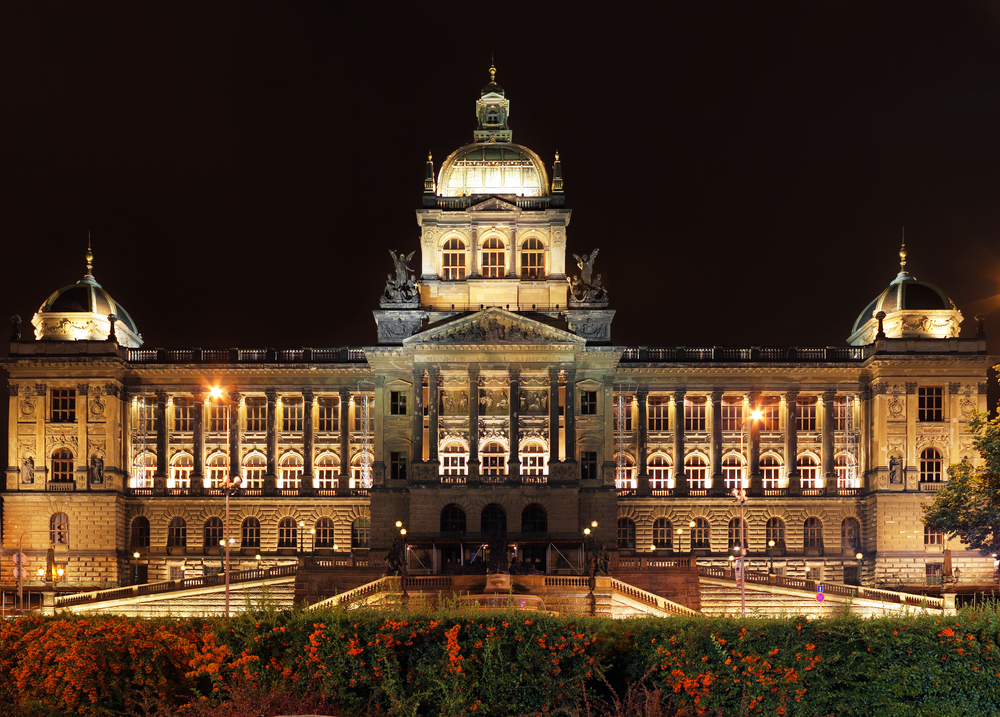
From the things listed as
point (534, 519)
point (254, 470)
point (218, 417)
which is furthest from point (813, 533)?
point (218, 417)

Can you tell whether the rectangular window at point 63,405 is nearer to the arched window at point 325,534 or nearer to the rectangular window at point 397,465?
the arched window at point 325,534

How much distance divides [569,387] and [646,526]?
495 inches

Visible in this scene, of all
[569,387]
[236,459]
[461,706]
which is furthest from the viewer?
[236,459]

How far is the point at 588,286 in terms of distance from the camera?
99688mm

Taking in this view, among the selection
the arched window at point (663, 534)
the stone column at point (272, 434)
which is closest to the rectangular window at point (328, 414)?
the stone column at point (272, 434)

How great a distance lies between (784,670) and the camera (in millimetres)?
32938

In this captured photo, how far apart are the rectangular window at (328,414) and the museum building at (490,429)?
0.17 m

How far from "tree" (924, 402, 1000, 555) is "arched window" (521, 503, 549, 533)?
2589cm

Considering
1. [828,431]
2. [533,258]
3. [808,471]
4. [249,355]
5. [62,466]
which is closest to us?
[62,466]

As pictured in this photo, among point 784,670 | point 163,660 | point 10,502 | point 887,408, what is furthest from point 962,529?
point 10,502

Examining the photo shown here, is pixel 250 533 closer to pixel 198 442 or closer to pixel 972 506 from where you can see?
→ pixel 198 442

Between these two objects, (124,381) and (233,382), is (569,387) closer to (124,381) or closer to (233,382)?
(233,382)

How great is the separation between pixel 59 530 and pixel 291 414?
1877cm

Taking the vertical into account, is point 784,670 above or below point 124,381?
below
